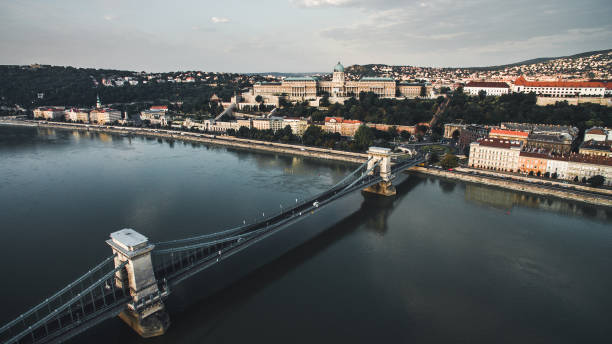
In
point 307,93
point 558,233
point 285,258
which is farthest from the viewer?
point 307,93

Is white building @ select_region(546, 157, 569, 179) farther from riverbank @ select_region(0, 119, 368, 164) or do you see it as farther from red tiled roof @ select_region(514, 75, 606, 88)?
red tiled roof @ select_region(514, 75, 606, 88)

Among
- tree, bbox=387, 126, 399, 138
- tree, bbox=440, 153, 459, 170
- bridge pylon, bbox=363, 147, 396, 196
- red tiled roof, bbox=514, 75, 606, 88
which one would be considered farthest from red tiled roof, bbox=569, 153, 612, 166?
red tiled roof, bbox=514, 75, 606, 88

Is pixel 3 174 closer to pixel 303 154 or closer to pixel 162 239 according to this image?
pixel 162 239

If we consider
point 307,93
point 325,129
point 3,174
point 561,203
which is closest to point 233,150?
point 325,129

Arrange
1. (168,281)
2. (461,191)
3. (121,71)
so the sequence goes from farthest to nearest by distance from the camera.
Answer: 1. (121,71)
2. (461,191)
3. (168,281)

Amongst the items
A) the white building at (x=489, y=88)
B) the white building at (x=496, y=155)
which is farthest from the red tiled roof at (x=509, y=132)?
the white building at (x=489, y=88)

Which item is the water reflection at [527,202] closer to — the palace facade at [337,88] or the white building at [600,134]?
the white building at [600,134]

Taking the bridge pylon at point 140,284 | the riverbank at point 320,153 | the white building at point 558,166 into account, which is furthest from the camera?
the white building at point 558,166
